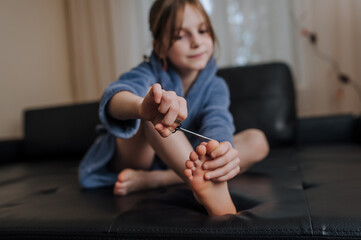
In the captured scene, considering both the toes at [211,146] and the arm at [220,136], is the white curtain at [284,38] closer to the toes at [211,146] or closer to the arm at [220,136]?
the arm at [220,136]

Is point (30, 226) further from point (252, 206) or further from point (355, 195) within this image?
point (355, 195)

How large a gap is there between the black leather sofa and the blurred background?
1.50 feet

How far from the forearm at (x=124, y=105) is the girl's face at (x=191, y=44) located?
0.29 meters

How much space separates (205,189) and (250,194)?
0.16 metres

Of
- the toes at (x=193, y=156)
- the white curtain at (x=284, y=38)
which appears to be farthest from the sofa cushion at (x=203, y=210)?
the white curtain at (x=284, y=38)

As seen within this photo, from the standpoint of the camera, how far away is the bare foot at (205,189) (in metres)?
0.69

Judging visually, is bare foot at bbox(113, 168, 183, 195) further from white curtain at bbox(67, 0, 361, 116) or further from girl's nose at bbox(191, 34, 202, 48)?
white curtain at bbox(67, 0, 361, 116)

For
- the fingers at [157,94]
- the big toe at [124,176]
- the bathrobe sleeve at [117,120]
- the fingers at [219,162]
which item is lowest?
the big toe at [124,176]

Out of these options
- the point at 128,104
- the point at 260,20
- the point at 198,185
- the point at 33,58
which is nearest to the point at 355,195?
the point at 198,185

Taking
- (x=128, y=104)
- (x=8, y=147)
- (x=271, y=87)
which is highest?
(x=128, y=104)

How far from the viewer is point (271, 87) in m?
1.58

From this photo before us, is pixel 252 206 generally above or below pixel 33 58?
below

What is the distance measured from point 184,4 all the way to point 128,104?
1.46ft

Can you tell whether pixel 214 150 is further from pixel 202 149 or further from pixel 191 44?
pixel 191 44
